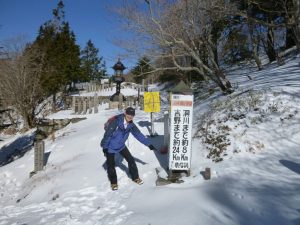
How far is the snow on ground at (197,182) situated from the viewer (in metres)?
5.06

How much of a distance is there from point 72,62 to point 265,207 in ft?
105

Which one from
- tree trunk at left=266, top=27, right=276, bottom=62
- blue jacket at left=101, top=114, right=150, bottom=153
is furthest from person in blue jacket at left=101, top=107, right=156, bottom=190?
tree trunk at left=266, top=27, right=276, bottom=62

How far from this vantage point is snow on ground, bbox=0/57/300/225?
16.6 ft

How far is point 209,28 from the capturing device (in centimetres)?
1241

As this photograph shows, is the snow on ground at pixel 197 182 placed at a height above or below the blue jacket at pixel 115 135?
below

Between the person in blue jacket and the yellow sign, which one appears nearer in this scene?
the person in blue jacket

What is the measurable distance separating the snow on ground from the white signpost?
398 mm

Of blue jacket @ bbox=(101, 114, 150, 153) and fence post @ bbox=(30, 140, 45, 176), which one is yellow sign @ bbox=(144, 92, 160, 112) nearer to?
blue jacket @ bbox=(101, 114, 150, 153)

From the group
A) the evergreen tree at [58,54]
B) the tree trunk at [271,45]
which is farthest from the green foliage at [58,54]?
the tree trunk at [271,45]

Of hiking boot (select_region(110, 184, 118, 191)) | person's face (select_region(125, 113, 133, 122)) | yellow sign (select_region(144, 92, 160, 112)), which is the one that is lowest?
hiking boot (select_region(110, 184, 118, 191))

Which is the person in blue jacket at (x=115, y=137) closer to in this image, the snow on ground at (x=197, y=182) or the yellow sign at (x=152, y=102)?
the snow on ground at (x=197, y=182)

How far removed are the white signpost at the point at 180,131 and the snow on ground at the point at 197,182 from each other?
398mm

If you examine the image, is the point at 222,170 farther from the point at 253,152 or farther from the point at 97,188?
the point at 97,188

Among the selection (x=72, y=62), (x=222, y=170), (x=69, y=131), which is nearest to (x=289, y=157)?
(x=222, y=170)
